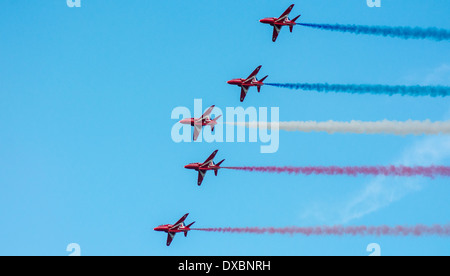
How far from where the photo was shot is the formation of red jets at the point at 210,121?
78.9 meters

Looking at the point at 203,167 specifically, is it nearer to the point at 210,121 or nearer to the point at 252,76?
the point at 210,121

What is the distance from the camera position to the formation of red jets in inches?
3105

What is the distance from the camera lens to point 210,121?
266ft

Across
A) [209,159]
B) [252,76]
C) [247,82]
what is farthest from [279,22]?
[209,159]

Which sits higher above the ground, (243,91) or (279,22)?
(279,22)

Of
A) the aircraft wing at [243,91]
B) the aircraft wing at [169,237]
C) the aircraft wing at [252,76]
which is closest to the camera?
the aircraft wing at [252,76]

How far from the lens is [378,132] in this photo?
6619 cm

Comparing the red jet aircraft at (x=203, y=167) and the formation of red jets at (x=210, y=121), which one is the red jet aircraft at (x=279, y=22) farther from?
the red jet aircraft at (x=203, y=167)

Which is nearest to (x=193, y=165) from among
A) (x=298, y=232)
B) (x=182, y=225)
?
(x=182, y=225)

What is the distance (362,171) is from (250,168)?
38.1 feet

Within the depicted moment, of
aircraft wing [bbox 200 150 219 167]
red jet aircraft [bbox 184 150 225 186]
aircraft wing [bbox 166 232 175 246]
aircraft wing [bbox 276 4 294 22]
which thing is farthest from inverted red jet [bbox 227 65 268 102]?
aircraft wing [bbox 166 232 175 246]

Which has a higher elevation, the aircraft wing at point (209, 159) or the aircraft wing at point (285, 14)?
the aircraft wing at point (285, 14)

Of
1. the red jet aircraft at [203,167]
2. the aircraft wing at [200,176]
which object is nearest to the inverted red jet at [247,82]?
the red jet aircraft at [203,167]
